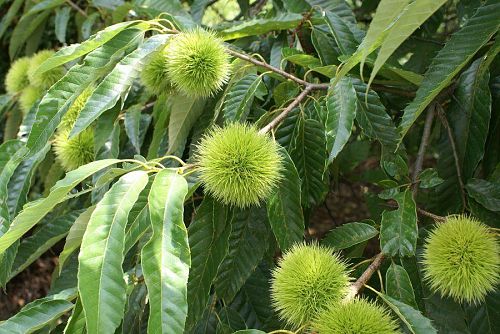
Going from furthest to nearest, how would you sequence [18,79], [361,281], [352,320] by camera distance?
[18,79]
[361,281]
[352,320]

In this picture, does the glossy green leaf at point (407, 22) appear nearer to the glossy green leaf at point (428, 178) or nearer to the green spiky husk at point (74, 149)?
the glossy green leaf at point (428, 178)

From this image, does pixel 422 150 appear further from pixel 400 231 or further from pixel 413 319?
pixel 413 319

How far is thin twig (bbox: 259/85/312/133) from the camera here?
3.41 ft

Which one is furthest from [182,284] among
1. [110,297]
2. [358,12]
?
[358,12]

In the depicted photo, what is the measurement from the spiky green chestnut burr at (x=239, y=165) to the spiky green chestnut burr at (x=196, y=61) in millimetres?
167

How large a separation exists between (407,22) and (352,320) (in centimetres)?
40

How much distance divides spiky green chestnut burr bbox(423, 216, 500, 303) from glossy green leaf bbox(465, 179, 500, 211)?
0.20 meters

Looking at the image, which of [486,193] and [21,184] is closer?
[486,193]

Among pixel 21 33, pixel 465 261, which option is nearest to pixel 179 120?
pixel 465 261

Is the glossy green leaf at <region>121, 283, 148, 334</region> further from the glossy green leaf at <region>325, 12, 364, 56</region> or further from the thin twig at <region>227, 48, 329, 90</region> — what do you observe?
→ the glossy green leaf at <region>325, 12, 364, 56</region>

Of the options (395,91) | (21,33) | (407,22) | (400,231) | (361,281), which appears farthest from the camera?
(21,33)

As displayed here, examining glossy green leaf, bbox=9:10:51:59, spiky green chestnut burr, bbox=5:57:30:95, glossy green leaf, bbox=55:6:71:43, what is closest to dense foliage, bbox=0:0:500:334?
spiky green chestnut burr, bbox=5:57:30:95

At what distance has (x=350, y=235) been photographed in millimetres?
1082

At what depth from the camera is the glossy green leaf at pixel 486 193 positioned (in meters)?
1.14
